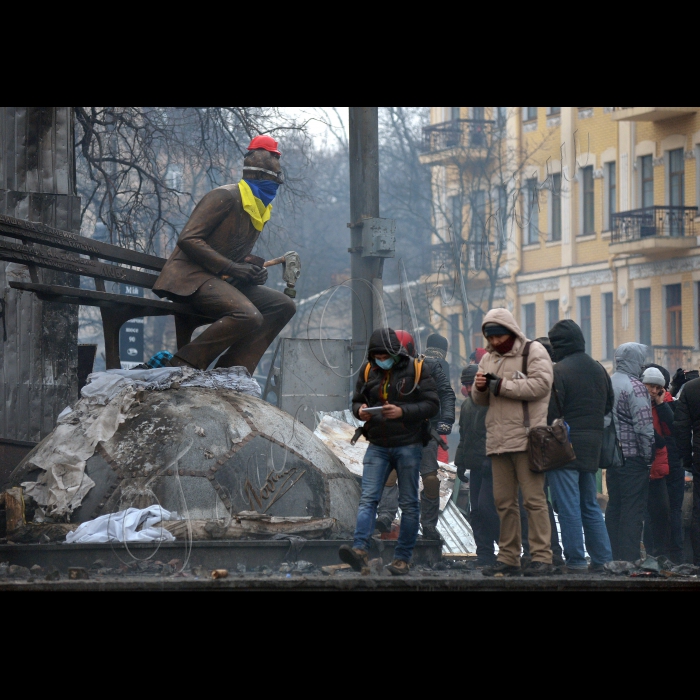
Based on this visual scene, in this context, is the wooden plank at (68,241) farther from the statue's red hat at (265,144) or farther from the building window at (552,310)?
the building window at (552,310)

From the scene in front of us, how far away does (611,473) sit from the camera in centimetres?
1014

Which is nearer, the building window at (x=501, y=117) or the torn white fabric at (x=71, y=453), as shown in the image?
the torn white fabric at (x=71, y=453)

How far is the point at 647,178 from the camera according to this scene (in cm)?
3150

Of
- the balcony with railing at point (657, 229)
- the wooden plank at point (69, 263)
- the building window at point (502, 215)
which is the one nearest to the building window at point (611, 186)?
the balcony with railing at point (657, 229)

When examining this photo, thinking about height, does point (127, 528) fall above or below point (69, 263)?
below

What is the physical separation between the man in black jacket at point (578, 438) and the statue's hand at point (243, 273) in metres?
2.60

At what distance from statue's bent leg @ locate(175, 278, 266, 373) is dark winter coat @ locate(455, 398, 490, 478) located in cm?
196

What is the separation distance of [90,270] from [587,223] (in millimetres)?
24847

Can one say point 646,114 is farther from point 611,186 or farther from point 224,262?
point 224,262

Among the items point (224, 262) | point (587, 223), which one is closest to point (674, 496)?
point (224, 262)

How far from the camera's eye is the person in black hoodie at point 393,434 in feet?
26.9

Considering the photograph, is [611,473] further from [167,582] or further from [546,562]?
[167,582]

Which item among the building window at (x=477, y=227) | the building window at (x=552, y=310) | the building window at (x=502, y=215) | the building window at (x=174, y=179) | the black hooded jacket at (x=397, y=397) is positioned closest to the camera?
the black hooded jacket at (x=397, y=397)
